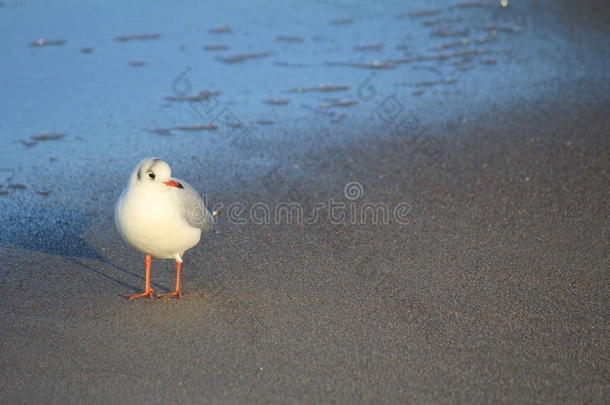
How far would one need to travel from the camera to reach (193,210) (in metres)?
4.99

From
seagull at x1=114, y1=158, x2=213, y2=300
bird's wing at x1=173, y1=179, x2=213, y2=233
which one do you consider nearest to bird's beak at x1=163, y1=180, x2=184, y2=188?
seagull at x1=114, y1=158, x2=213, y2=300

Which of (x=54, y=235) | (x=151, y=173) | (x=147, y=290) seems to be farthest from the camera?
(x=54, y=235)

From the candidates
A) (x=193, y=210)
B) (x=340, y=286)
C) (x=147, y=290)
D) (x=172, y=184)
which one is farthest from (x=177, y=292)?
(x=340, y=286)

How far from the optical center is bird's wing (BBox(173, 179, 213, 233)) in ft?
16.1

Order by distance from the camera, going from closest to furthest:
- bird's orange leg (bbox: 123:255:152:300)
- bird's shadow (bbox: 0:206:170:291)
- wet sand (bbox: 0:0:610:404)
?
wet sand (bbox: 0:0:610:404), bird's orange leg (bbox: 123:255:152:300), bird's shadow (bbox: 0:206:170:291)

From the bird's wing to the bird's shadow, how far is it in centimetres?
48

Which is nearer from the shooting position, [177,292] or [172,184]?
[172,184]

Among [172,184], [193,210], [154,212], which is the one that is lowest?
[193,210]

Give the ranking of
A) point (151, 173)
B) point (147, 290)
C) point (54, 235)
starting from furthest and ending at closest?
point (54, 235), point (147, 290), point (151, 173)

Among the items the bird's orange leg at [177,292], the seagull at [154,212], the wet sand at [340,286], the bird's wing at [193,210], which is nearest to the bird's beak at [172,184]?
the seagull at [154,212]

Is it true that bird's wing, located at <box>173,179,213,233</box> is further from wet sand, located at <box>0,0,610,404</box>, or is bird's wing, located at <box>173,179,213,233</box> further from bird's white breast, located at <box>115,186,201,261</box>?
wet sand, located at <box>0,0,610,404</box>

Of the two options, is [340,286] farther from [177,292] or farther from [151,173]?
[151,173]

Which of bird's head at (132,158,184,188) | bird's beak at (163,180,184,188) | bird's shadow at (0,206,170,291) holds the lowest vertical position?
bird's shadow at (0,206,170,291)

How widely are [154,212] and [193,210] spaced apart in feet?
1.17
